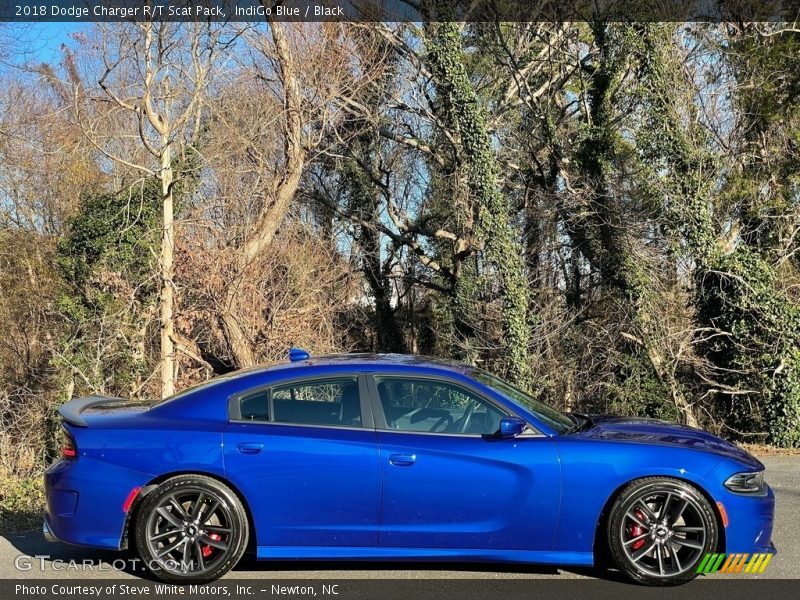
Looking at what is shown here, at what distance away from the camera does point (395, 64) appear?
1908cm

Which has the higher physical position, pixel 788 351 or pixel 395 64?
pixel 395 64

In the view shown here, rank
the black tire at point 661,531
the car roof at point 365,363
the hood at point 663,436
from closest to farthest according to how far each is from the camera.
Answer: the black tire at point 661,531, the hood at point 663,436, the car roof at point 365,363

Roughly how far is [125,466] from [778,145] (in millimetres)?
14547

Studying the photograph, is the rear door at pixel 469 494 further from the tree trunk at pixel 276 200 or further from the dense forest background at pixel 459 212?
the tree trunk at pixel 276 200

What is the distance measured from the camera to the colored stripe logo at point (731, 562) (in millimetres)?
4672

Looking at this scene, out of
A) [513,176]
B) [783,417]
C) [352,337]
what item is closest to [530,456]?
[783,417]

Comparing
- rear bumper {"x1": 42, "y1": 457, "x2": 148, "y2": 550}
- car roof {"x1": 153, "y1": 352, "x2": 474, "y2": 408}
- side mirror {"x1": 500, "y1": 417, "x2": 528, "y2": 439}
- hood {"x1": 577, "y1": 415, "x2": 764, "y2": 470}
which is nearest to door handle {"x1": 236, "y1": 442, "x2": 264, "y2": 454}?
car roof {"x1": 153, "y1": 352, "x2": 474, "y2": 408}

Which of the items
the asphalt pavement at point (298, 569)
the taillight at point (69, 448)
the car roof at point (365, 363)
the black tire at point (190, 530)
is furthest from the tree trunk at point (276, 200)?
the black tire at point (190, 530)

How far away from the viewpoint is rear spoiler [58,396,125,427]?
16.4 ft

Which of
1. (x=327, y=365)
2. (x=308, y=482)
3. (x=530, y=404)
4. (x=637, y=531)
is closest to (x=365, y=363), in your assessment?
(x=327, y=365)

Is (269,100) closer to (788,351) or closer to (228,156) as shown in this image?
(228,156)

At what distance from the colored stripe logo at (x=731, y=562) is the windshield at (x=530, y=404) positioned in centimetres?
118

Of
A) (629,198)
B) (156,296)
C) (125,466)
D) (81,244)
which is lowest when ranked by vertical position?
(125,466)

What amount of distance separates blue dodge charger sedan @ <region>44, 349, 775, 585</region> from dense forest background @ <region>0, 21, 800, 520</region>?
19.7 feet
